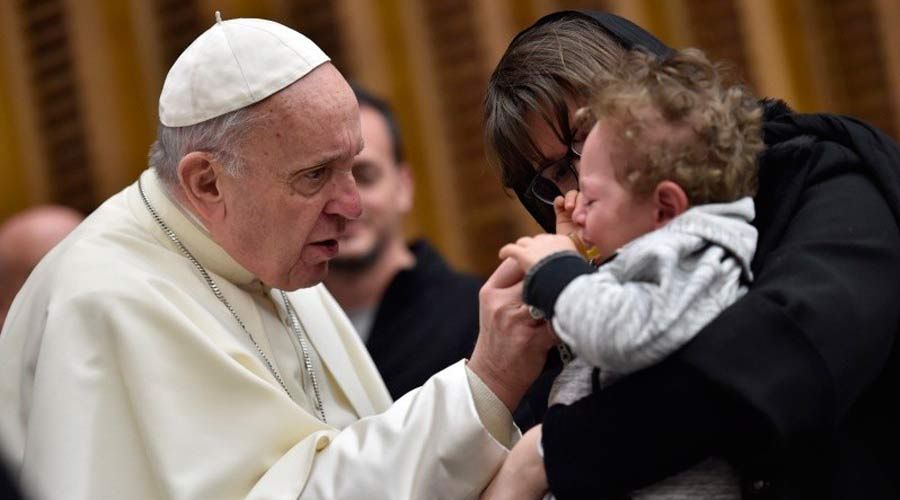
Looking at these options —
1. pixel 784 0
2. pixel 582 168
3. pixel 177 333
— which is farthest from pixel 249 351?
pixel 784 0

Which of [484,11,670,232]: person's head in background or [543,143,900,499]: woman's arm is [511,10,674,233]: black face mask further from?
[543,143,900,499]: woman's arm

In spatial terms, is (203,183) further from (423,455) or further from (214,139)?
(423,455)

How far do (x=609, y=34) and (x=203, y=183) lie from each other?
875 mm

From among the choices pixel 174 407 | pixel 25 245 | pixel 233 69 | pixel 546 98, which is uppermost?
pixel 233 69

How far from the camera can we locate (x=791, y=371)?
248cm

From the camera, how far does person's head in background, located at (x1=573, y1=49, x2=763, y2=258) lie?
2537 millimetres

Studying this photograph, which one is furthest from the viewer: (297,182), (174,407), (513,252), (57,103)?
(57,103)

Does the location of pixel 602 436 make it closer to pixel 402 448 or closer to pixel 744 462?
pixel 744 462

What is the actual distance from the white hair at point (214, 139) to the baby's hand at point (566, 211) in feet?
2.50

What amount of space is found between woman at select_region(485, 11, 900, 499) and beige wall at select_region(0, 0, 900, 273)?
2755mm

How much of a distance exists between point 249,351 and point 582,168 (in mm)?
1043

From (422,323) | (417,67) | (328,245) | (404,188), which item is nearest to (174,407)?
(328,245)

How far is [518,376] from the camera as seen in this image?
3008 millimetres

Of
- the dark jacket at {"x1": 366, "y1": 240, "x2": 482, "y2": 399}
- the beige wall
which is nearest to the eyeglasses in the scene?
the dark jacket at {"x1": 366, "y1": 240, "x2": 482, "y2": 399}
